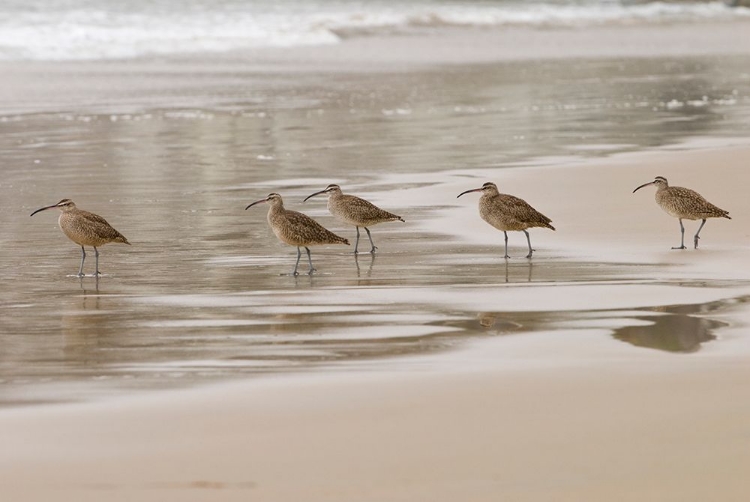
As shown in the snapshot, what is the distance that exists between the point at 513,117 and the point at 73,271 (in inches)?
511

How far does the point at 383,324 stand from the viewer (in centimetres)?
869

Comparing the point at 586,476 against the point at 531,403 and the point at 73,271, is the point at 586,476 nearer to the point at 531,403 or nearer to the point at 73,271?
the point at 531,403

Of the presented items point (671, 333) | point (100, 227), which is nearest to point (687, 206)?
point (671, 333)

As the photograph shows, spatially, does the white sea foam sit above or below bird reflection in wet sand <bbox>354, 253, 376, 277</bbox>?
above

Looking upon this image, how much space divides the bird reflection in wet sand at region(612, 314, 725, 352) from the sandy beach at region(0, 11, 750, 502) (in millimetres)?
27

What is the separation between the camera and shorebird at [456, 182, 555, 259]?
11.8 meters

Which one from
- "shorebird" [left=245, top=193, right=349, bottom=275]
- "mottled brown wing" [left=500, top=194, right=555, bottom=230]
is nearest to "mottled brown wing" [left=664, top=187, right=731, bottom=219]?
"mottled brown wing" [left=500, top=194, right=555, bottom=230]

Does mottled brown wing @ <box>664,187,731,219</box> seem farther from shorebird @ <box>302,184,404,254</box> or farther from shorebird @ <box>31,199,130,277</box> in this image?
shorebird @ <box>31,199,130,277</box>

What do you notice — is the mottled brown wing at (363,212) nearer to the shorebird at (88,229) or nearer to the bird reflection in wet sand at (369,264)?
the bird reflection in wet sand at (369,264)

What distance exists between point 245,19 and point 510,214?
150 feet

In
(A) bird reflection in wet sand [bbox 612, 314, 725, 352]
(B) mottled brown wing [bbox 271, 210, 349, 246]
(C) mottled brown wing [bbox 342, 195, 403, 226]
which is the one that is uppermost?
(C) mottled brown wing [bbox 342, 195, 403, 226]

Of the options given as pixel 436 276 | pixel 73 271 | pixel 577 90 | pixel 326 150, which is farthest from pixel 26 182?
pixel 577 90

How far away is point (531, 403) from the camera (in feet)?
22.0

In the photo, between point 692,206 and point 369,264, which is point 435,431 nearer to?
point 369,264
